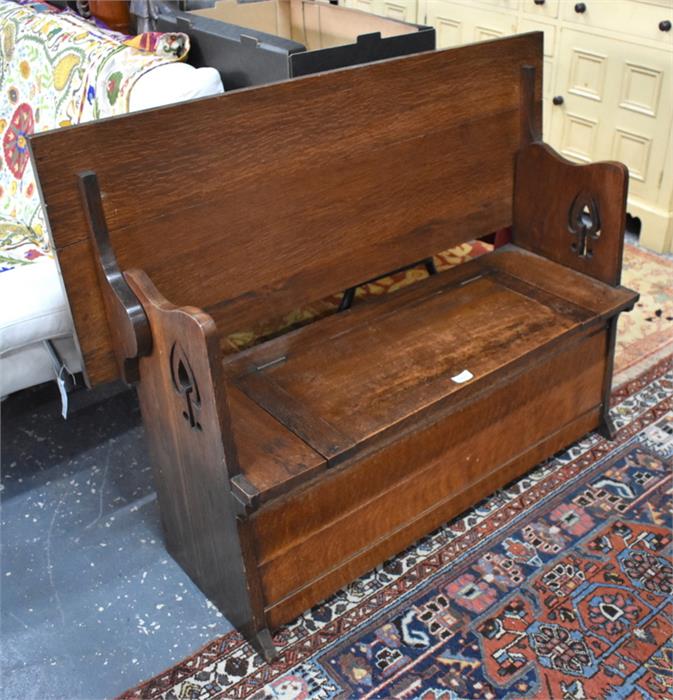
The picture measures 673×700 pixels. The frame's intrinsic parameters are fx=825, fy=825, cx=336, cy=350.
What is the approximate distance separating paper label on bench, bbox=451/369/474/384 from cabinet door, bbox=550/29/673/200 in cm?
150

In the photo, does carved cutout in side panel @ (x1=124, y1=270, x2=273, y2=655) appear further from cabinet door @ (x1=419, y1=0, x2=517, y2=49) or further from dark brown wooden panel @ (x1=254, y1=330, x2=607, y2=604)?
cabinet door @ (x1=419, y1=0, x2=517, y2=49)

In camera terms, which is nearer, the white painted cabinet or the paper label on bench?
the paper label on bench

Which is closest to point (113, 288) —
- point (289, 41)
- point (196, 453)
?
point (196, 453)

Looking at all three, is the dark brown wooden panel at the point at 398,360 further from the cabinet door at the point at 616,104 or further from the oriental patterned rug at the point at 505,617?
the cabinet door at the point at 616,104

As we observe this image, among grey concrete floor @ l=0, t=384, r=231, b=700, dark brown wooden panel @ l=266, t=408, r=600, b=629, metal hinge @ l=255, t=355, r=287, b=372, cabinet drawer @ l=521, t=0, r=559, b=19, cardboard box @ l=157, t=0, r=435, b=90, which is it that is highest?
cardboard box @ l=157, t=0, r=435, b=90

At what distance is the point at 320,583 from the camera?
1516 millimetres

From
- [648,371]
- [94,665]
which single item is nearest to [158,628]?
[94,665]

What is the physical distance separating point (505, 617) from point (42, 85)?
1793mm

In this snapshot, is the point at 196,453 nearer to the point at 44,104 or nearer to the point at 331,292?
the point at 331,292

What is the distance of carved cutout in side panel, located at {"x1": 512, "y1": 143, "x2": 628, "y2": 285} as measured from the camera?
174 cm

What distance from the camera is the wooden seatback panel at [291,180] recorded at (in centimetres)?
136

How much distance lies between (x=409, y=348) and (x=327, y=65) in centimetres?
68

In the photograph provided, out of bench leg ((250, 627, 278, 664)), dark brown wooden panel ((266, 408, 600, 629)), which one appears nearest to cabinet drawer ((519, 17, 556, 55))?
dark brown wooden panel ((266, 408, 600, 629))

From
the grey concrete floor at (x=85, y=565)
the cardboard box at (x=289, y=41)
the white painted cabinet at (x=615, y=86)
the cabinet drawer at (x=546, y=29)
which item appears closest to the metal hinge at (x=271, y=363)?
the grey concrete floor at (x=85, y=565)
